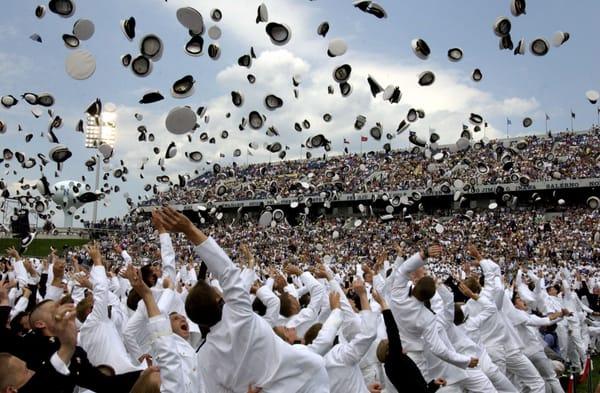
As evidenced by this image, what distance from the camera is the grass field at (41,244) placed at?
50.3 metres

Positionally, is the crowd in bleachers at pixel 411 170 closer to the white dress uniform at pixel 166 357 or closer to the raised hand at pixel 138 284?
the raised hand at pixel 138 284

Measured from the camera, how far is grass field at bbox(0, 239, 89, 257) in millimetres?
50281

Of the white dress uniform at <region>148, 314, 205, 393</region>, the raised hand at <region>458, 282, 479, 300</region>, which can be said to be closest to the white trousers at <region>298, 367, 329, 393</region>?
the white dress uniform at <region>148, 314, 205, 393</region>

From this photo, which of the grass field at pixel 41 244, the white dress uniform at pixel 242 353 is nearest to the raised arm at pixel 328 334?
the white dress uniform at pixel 242 353

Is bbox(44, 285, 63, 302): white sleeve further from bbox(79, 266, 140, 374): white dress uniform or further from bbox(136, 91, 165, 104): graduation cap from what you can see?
bbox(136, 91, 165, 104): graduation cap

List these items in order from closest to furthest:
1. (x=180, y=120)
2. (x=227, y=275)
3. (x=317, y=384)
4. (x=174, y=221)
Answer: (x=174, y=221), (x=227, y=275), (x=317, y=384), (x=180, y=120)

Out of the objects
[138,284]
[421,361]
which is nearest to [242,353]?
[138,284]

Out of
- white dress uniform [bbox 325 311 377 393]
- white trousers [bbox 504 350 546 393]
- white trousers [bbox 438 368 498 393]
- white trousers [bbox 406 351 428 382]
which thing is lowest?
white trousers [bbox 504 350 546 393]

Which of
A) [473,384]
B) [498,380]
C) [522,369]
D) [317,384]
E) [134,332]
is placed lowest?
[522,369]

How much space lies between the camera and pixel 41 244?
56.2 metres

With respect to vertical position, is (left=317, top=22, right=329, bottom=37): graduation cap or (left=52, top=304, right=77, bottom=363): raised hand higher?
(left=317, top=22, right=329, bottom=37): graduation cap

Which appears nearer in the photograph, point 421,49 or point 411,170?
point 421,49

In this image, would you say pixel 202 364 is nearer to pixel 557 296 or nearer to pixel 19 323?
pixel 19 323

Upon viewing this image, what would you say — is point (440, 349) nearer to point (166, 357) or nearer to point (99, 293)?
point (99, 293)
